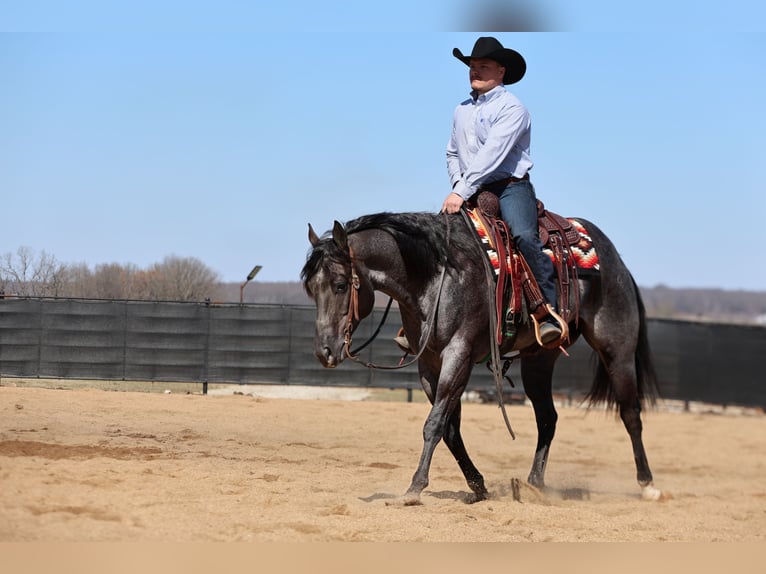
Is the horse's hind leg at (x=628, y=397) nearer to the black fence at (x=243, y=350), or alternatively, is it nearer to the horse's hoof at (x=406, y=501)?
the horse's hoof at (x=406, y=501)

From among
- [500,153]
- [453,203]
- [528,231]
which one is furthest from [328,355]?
[500,153]

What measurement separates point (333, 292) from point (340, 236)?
1.17 ft

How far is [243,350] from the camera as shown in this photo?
13.6 metres

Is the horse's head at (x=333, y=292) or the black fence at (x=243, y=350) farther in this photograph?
the black fence at (x=243, y=350)

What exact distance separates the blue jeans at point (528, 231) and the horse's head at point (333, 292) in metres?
1.47

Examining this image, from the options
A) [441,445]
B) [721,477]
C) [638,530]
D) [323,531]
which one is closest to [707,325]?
[721,477]

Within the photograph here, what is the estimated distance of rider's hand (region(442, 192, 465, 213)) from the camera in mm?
6543

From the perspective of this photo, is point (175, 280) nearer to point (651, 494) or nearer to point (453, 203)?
point (453, 203)

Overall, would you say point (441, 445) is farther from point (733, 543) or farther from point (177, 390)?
point (733, 543)

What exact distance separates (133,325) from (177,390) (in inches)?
41.4

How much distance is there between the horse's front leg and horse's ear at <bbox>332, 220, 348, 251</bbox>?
1.04 meters

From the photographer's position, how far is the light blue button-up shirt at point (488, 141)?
6.58 meters

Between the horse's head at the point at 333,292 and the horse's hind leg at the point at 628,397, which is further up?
the horse's head at the point at 333,292

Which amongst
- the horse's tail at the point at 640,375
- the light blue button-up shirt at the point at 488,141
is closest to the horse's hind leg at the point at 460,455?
the light blue button-up shirt at the point at 488,141
